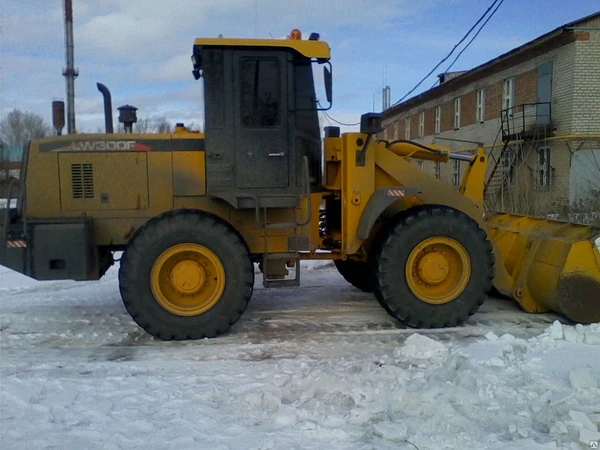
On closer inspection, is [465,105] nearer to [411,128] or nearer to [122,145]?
[411,128]

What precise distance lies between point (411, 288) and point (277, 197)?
1745 millimetres

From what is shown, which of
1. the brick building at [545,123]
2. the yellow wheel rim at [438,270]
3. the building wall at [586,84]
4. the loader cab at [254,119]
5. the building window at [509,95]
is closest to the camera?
the loader cab at [254,119]

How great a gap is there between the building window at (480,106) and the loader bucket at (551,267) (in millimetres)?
21050

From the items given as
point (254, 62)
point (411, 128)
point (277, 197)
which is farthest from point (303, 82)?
point (411, 128)

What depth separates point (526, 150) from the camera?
22.5 m

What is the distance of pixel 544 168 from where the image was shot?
69.9 feet

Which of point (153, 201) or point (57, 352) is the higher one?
point (153, 201)

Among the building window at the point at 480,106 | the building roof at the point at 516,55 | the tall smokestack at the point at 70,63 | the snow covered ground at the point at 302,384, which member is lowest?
the snow covered ground at the point at 302,384

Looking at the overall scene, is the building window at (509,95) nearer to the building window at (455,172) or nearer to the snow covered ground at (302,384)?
the building window at (455,172)

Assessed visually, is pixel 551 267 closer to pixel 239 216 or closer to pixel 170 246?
pixel 239 216

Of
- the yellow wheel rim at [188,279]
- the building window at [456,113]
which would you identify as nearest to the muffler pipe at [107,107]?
the yellow wheel rim at [188,279]

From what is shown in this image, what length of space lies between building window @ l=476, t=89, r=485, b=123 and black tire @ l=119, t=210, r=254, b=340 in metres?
23.8

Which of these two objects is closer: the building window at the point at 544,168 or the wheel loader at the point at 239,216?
the wheel loader at the point at 239,216

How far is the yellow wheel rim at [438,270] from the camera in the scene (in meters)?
6.28
